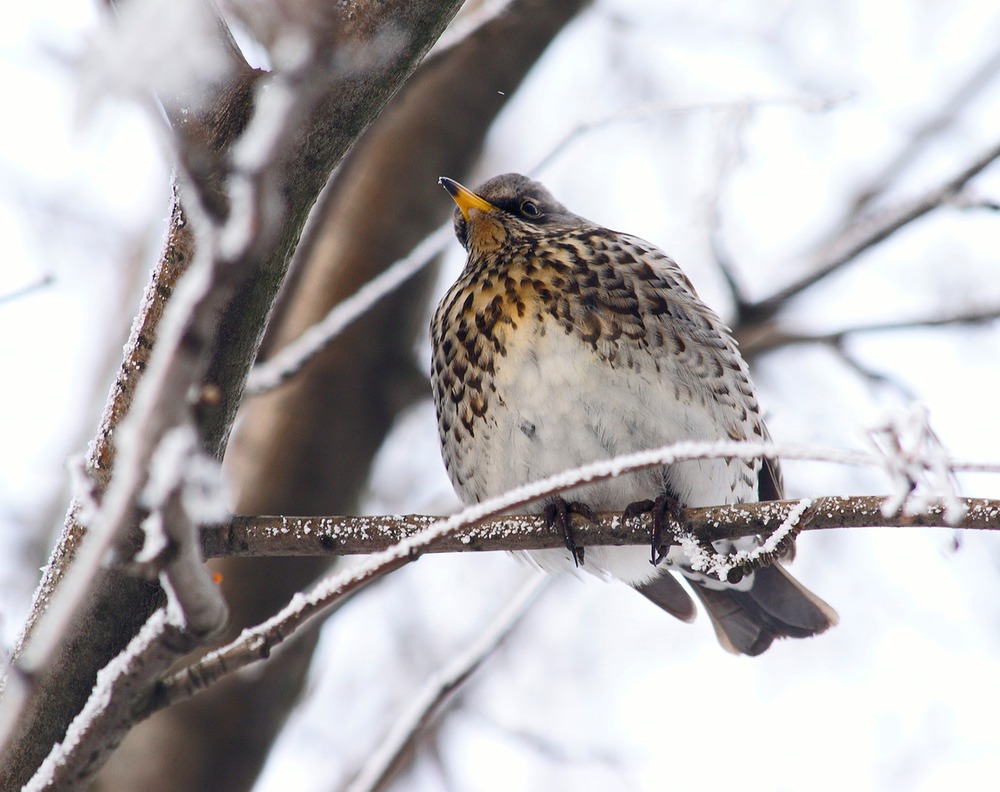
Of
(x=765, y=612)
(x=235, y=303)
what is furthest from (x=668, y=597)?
(x=235, y=303)

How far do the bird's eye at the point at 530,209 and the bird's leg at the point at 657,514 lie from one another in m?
1.55

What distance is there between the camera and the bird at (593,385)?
323 centimetres

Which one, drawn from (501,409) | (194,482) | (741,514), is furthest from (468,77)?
(194,482)

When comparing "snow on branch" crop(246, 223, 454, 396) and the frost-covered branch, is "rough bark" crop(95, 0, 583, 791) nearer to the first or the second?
"snow on branch" crop(246, 223, 454, 396)

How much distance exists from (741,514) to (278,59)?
1354 millimetres

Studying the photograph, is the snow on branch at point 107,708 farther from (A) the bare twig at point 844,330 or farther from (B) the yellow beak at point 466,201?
(A) the bare twig at point 844,330

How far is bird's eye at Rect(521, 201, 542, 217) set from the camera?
4.11 m

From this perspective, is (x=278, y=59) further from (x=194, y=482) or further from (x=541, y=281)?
(x=541, y=281)

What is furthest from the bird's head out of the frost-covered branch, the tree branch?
the tree branch

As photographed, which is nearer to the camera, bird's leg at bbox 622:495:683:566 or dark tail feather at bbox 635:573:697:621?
bird's leg at bbox 622:495:683:566

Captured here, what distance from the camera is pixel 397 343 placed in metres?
4.79

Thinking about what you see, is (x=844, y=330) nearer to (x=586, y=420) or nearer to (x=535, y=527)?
(x=586, y=420)

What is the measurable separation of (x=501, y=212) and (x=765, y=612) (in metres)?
1.79

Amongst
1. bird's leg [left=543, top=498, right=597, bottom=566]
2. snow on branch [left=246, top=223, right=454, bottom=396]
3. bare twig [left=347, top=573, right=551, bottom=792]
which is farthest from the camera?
snow on branch [left=246, top=223, right=454, bottom=396]
